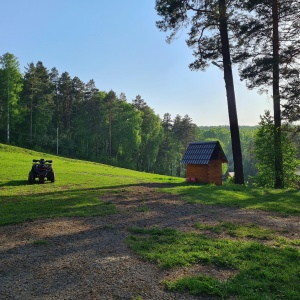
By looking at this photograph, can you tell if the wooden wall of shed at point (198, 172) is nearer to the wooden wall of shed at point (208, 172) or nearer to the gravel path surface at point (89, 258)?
the wooden wall of shed at point (208, 172)

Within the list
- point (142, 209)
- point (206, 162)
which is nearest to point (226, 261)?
point (142, 209)

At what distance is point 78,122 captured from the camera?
65.9 metres

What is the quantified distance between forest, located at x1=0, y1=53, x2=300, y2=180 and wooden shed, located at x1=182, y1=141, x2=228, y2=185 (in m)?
35.2

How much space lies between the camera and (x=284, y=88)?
1870 cm

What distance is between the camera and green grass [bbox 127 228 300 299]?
4.12m

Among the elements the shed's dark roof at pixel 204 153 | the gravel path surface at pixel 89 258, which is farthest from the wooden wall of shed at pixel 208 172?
the gravel path surface at pixel 89 258

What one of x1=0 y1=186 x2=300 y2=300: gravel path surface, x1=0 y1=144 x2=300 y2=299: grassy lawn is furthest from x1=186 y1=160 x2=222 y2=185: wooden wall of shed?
x1=0 y1=186 x2=300 y2=300: gravel path surface

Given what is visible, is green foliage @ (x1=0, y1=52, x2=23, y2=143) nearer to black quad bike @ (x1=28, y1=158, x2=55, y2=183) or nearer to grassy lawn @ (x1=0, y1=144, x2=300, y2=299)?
black quad bike @ (x1=28, y1=158, x2=55, y2=183)

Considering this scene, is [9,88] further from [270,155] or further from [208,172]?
[270,155]

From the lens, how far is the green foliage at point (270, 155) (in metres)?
20.5

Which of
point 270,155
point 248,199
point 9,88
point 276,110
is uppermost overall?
point 9,88

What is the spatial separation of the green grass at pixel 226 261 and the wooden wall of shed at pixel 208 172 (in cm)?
1270

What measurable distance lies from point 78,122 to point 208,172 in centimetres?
5155

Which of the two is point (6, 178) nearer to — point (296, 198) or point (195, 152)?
point (195, 152)
